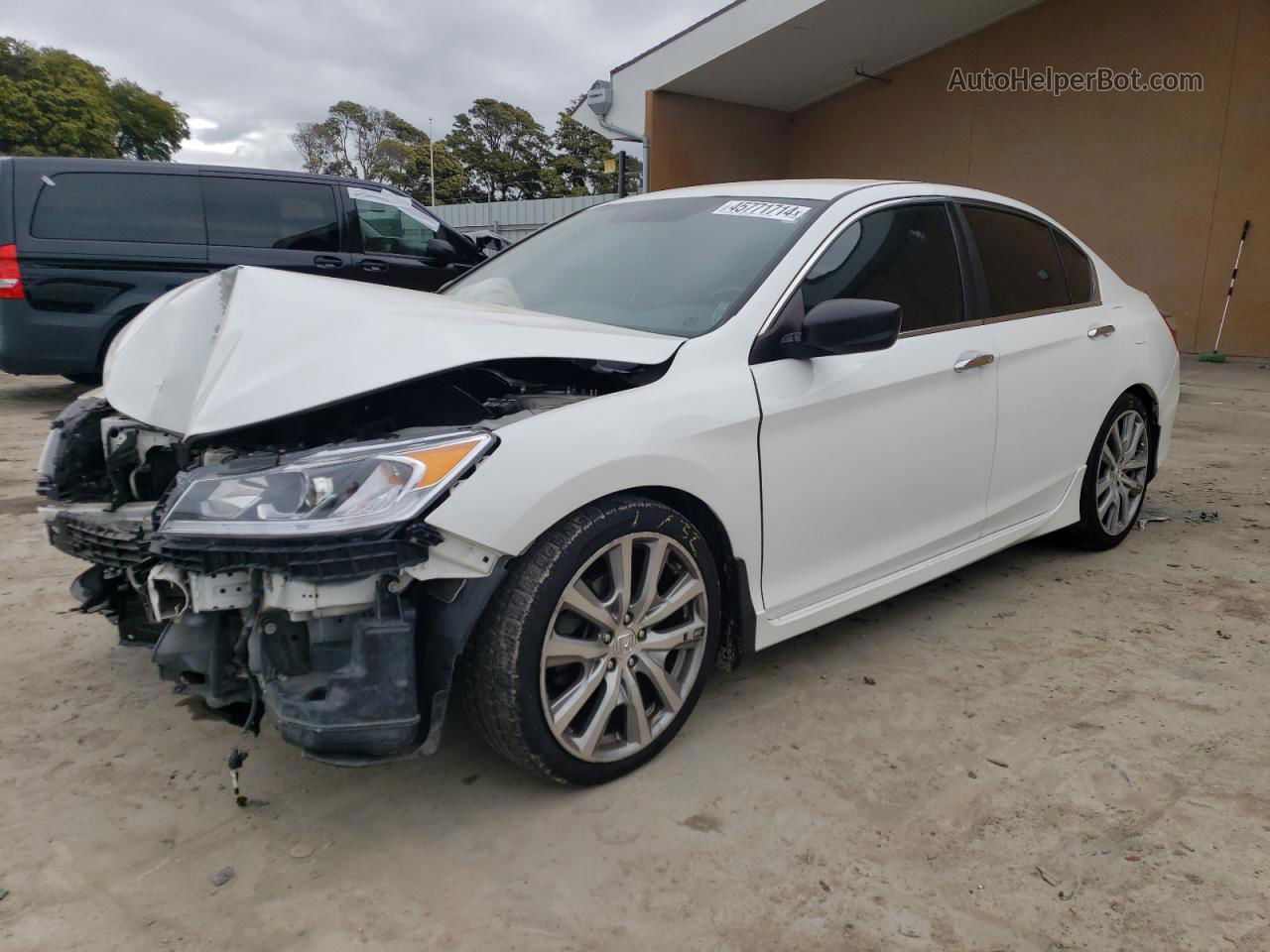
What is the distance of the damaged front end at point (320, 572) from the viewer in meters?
1.92

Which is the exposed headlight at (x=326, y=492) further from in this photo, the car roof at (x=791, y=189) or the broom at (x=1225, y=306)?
the broom at (x=1225, y=306)

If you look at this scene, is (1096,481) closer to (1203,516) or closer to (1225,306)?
(1203,516)

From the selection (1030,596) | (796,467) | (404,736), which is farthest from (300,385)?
(1030,596)

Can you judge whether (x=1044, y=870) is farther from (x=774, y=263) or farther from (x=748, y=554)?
(x=774, y=263)

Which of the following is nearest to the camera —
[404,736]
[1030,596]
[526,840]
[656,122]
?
[404,736]

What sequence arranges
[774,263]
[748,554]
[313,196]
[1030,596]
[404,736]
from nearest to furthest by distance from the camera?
1. [404,736]
2. [748,554]
3. [774,263]
4. [1030,596]
5. [313,196]

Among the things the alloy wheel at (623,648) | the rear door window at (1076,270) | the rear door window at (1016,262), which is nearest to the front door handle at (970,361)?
the rear door window at (1016,262)

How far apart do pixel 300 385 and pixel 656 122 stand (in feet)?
38.9

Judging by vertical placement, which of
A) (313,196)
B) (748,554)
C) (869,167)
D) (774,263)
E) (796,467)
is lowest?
(748,554)

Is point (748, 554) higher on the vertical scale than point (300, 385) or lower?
lower

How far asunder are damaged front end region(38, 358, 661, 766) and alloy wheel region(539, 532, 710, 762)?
295mm

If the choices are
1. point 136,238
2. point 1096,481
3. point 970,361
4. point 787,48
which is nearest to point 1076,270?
point 1096,481

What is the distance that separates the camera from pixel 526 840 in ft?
7.29

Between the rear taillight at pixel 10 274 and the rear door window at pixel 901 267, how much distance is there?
628 cm
